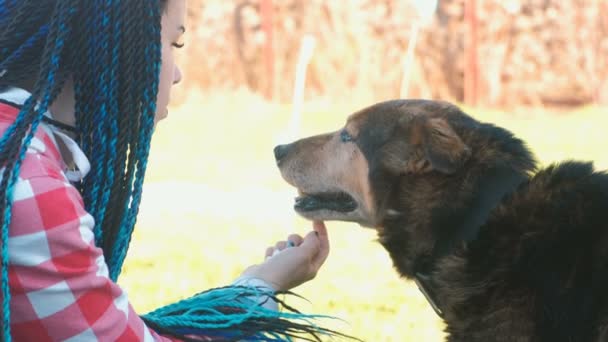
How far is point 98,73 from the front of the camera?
2.13m

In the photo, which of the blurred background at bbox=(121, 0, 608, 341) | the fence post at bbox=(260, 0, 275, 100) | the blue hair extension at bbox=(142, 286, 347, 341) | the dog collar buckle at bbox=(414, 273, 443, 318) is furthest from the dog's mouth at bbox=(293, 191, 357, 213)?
the fence post at bbox=(260, 0, 275, 100)

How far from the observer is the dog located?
2.75 meters

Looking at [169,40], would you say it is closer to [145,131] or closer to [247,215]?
[145,131]

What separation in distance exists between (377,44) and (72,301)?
12.6 metres

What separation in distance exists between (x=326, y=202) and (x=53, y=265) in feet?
6.14

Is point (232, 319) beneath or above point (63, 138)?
beneath

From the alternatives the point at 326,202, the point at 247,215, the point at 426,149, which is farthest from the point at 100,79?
the point at 247,215

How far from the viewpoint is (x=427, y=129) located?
316cm

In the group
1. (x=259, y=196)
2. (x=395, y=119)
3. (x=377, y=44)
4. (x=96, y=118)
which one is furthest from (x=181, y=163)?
(x=96, y=118)

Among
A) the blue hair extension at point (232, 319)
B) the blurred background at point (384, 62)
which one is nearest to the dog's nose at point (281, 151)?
the blue hair extension at point (232, 319)

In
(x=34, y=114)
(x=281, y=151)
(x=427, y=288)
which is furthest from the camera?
(x=281, y=151)

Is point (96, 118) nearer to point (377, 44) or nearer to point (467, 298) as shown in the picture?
point (467, 298)

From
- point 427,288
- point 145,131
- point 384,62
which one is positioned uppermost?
point 145,131

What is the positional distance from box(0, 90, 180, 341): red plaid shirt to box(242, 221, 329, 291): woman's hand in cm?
74
